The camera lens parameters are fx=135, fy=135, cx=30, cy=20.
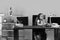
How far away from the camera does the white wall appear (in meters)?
4.96

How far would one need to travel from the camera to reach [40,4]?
498 cm

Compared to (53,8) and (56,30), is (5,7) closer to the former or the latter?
(53,8)

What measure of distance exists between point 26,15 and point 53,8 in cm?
103

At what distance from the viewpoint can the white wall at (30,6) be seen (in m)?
4.96

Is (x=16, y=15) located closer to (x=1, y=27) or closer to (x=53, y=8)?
(x=1, y=27)

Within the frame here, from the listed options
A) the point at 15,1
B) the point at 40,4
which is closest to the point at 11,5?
the point at 15,1

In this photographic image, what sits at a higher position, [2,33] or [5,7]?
[5,7]

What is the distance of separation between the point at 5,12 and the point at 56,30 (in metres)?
2.31

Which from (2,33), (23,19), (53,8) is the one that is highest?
(53,8)

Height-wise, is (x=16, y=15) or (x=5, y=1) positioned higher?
(x=5, y=1)

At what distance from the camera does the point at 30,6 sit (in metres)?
4.98

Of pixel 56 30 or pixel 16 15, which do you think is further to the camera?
pixel 16 15

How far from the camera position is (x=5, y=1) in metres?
5.03

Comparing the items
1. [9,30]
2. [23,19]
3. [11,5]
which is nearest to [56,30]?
[23,19]
